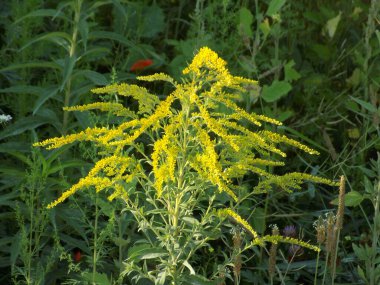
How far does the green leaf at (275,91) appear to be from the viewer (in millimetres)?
3566

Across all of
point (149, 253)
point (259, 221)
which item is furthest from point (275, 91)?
point (149, 253)

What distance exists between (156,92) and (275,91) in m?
0.77

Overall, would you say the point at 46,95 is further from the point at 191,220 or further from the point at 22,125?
the point at 191,220

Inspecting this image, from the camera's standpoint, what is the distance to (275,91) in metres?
3.60

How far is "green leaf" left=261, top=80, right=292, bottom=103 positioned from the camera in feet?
11.7

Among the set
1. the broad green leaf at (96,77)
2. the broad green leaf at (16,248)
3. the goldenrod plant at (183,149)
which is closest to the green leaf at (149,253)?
the goldenrod plant at (183,149)

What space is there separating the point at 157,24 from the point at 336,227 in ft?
7.33

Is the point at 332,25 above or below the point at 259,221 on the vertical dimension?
above

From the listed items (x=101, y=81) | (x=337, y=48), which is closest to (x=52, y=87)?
(x=101, y=81)

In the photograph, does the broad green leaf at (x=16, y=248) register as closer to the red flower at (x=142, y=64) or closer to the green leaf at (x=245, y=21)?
the red flower at (x=142, y=64)

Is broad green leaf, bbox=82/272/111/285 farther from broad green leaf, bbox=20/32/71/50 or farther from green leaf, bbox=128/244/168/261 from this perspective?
broad green leaf, bbox=20/32/71/50

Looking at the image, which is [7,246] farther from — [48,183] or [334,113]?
[334,113]

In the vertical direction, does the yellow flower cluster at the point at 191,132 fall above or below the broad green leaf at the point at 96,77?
above

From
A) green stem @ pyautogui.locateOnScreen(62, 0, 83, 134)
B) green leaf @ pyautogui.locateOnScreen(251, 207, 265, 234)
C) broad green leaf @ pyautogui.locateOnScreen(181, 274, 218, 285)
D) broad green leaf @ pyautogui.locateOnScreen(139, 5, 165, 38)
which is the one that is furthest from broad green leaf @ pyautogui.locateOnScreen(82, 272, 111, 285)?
broad green leaf @ pyautogui.locateOnScreen(139, 5, 165, 38)
